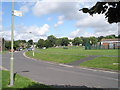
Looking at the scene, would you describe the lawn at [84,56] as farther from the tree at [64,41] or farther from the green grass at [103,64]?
the tree at [64,41]

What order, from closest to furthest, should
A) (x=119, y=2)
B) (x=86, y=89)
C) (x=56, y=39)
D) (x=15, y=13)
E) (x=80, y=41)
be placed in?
(x=119, y=2) < (x=86, y=89) < (x=15, y=13) < (x=80, y=41) < (x=56, y=39)

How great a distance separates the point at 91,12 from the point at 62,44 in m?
149

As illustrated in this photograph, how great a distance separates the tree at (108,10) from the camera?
3.18 meters

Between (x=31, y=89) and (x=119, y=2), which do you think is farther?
(x=31, y=89)

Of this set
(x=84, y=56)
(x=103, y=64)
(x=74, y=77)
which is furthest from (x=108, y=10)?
(x=84, y=56)

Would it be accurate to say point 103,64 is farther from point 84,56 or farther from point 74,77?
point 74,77

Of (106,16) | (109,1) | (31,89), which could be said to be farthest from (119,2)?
(31,89)

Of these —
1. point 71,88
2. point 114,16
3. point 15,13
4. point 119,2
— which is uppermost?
point 15,13

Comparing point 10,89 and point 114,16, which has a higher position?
point 114,16

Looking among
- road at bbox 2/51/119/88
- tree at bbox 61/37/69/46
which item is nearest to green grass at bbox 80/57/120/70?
road at bbox 2/51/119/88

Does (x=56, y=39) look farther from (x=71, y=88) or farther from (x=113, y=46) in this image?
(x=71, y=88)

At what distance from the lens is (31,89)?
7102 millimetres

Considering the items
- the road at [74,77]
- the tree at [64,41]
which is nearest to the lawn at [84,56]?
the road at [74,77]

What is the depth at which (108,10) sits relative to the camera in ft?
10.7
